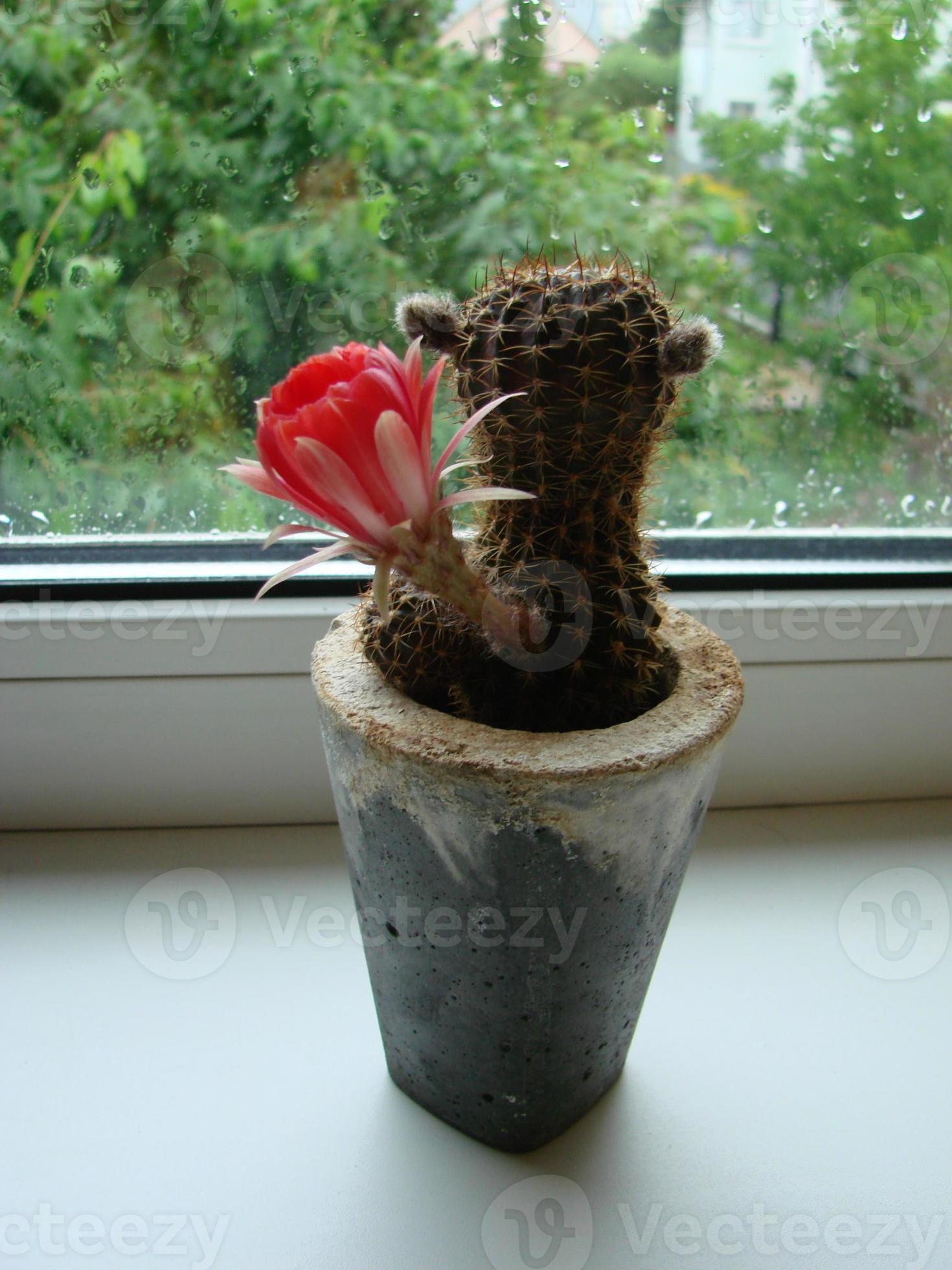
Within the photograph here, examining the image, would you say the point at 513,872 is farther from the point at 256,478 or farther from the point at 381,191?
the point at 381,191

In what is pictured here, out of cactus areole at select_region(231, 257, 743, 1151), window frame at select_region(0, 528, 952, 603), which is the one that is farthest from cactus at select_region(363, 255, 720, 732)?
window frame at select_region(0, 528, 952, 603)

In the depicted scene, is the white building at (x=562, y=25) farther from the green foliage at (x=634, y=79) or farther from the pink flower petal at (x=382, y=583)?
the pink flower petal at (x=382, y=583)

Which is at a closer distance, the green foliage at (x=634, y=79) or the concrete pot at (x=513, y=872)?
the concrete pot at (x=513, y=872)

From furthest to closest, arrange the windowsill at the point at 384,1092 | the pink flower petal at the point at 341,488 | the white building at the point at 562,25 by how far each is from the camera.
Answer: the white building at the point at 562,25
the windowsill at the point at 384,1092
the pink flower petal at the point at 341,488

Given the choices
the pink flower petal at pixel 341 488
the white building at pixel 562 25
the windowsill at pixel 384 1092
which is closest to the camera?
the pink flower petal at pixel 341 488

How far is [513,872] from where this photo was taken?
1.69 feet

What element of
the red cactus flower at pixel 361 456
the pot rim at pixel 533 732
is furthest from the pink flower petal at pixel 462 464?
the pot rim at pixel 533 732

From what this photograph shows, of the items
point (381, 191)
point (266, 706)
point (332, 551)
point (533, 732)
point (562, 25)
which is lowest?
point (266, 706)

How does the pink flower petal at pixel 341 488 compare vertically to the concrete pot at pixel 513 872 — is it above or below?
above

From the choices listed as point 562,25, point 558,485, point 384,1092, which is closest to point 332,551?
point 558,485

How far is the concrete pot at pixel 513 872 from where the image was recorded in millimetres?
505

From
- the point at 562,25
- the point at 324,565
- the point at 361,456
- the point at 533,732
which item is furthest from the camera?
the point at 324,565

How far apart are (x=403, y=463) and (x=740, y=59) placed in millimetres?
588

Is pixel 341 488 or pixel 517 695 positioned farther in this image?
pixel 517 695
